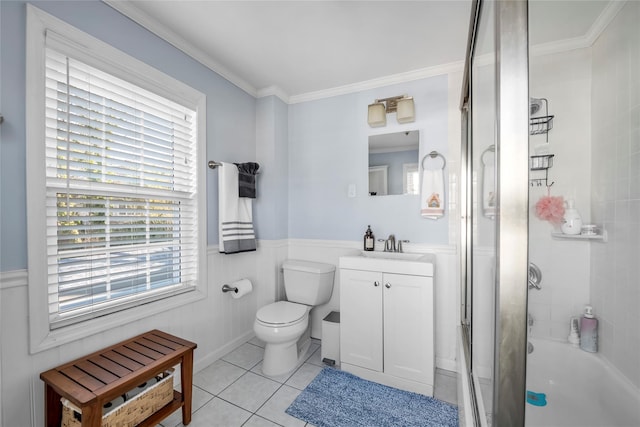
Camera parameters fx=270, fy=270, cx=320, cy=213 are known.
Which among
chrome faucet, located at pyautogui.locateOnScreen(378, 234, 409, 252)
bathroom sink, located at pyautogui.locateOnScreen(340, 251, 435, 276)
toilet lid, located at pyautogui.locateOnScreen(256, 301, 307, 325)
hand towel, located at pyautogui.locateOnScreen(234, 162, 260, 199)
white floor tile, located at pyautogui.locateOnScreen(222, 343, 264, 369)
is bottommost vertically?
white floor tile, located at pyautogui.locateOnScreen(222, 343, 264, 369)

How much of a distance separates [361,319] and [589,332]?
1.23 metres

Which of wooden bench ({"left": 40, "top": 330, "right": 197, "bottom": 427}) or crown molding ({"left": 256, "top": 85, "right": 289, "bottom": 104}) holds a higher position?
crown molding ({"left": 256, "top": 85, "right": 289, "bottom": 104})

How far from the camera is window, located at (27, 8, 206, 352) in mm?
1293

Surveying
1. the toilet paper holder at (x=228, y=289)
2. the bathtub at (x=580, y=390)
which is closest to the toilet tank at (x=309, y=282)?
the toilet paper holder at (x=228, y=289)

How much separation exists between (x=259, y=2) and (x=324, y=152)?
4.24ft

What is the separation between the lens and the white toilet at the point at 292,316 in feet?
6.40

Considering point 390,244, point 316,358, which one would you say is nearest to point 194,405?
point 316,358

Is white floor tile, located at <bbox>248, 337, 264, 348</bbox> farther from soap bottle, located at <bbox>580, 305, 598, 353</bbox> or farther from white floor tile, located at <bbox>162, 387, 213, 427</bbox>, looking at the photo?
soap bottle, located at <bbox>580, 305, 598, 353</bbox>

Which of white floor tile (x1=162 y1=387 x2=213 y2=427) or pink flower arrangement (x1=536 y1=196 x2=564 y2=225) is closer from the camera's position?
pink flower arrangement (x1=536 y1=196 x2=564 y2=225)

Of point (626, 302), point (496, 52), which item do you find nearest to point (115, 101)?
point (496, 52)

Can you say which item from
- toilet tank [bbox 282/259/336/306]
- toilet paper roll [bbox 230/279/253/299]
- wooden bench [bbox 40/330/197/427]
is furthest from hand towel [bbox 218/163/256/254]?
wooden bench [bbox 40/330/197/427]

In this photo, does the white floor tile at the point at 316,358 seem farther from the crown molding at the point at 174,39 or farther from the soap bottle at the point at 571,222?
the crown molding at the point at 174,39

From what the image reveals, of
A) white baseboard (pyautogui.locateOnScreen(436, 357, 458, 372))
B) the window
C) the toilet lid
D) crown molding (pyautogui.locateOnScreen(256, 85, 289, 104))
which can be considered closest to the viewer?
the window

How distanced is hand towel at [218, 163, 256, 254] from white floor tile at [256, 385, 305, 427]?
1.06 meters
